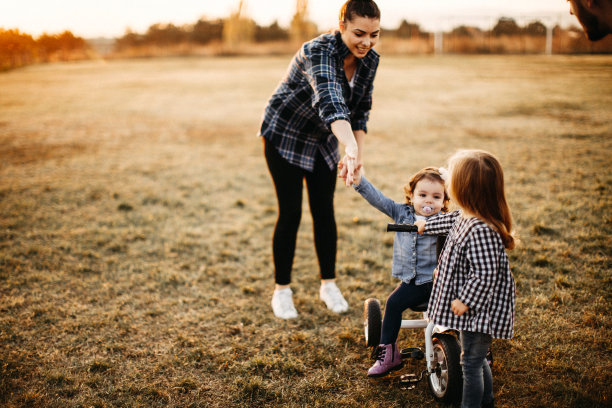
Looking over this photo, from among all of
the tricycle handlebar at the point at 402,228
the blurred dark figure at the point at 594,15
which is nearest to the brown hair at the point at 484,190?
the tricycle handlebar at the point at 402,228

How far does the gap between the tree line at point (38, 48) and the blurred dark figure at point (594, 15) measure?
1449 inches

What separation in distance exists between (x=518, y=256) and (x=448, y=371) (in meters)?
2.20

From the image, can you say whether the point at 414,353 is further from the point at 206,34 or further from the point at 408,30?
the point at 206,34

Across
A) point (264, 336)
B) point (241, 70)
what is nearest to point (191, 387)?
point (264, 336)

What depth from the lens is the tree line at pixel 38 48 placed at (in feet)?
103

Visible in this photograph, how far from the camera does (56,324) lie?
10.4ft

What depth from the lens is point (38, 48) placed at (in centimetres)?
3897

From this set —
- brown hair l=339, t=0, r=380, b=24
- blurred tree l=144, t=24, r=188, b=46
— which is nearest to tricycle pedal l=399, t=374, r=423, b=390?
brown hair l=339, t=0, r=380, b=24

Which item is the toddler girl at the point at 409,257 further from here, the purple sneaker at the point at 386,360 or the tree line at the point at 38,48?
the tree line at the point at 38,48

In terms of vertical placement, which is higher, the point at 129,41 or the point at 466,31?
the point at 129,41

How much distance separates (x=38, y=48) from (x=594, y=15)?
47.4 metres

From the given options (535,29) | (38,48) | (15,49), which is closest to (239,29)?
(15,49)

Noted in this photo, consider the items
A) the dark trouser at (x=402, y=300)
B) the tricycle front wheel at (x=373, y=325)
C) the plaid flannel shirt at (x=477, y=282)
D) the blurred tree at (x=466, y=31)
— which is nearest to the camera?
the plaid flannel shirt at (x=477, y=282)

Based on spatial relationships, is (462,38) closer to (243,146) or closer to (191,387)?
(243,146)
